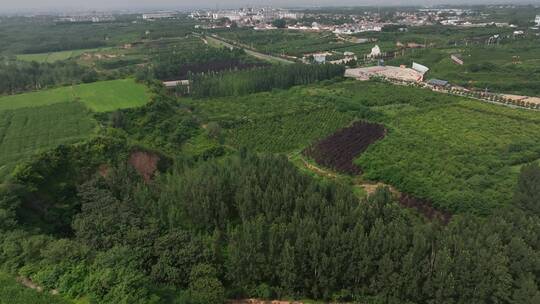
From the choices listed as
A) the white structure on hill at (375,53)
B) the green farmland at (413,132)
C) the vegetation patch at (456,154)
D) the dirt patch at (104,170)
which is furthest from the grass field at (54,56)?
the vegetation patch at (456,154)

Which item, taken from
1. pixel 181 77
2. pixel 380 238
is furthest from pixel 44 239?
pixel 181 77

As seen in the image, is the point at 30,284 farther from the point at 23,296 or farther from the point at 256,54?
the point at 256,54

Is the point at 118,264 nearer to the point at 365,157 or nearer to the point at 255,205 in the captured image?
the point at 255,205

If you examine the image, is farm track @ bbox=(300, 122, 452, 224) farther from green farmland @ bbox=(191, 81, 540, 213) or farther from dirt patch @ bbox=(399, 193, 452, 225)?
green farmland @ bbox=(191, 81, 540, 213)

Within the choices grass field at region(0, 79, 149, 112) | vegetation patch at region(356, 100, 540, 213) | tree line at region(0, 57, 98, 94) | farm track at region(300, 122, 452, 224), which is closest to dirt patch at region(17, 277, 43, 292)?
farm track at region(300, 122, 452, 224)

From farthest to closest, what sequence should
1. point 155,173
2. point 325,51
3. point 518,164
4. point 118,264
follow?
point 325,51 < point 518,164 < point 155,173 < point 118,264

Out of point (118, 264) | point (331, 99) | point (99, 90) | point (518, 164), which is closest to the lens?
point (118, 264)

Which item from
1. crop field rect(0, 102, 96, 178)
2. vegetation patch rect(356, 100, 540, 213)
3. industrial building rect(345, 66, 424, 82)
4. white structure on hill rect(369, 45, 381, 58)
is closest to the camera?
vegetation patch rect(356, 100, 540, 213)
